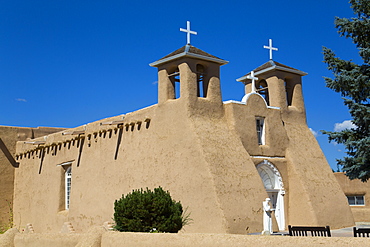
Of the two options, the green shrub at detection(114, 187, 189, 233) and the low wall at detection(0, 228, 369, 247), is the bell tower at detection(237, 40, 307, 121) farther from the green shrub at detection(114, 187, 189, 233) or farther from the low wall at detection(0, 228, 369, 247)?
the low wall at detection(0, 228, 369, 247)

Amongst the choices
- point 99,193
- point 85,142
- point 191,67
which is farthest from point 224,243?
point 85,142

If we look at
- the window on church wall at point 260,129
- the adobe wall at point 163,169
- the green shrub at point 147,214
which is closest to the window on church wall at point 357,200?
the window on church wall at point 260,129

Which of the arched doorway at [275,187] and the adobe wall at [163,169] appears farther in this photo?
the arched doorway at [275,187]

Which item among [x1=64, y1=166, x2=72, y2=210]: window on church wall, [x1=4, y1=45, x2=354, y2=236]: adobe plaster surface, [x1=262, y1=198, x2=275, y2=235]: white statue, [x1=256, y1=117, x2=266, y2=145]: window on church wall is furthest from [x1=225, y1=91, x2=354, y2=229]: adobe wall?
[x1=64, y1=166, x2=72, y2=210]: window on church wall

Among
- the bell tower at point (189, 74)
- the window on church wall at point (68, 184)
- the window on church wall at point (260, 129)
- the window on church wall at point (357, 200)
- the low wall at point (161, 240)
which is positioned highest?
the bell tower at point (189, 74)

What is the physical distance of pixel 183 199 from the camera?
17250 mm

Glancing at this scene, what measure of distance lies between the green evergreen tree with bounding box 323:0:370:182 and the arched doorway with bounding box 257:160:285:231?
3753 millimetres

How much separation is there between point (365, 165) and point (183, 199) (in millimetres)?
A: 6315

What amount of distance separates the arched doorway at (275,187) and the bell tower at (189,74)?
3393mm

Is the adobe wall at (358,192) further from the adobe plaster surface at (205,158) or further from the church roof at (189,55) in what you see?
the church roof at (189,55)

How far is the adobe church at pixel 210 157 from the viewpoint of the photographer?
55.3ft

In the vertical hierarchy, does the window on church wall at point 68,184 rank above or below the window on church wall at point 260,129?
below

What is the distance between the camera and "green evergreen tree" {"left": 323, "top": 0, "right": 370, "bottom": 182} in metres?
14.9

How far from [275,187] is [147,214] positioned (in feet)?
23.9
